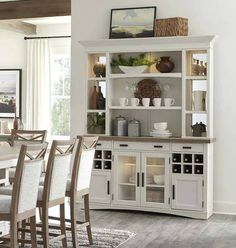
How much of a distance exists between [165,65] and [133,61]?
428 millimetres

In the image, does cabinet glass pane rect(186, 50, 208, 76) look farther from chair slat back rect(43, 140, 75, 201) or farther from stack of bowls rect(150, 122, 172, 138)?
chair slat back rect(43, 140, 75, 201)

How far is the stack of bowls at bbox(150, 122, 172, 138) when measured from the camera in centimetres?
→ 675

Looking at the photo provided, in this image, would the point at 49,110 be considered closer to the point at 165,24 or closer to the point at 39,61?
the point at 39,61

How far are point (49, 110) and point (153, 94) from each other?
382 cm

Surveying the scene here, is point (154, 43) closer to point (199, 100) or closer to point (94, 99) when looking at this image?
point (199, 100)

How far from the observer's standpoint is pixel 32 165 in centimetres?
401

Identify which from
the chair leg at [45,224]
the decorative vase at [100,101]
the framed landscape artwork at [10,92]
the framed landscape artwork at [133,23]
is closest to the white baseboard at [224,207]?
the decorative vase at [100,101]

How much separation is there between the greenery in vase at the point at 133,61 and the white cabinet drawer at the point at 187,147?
114 cm

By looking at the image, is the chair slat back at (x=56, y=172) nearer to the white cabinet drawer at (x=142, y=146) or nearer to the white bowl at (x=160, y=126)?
the white cabinet drawer at (x=142, y=146)

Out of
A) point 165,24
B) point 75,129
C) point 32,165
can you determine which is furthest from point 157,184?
point 32,165

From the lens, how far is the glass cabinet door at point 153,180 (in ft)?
21.9

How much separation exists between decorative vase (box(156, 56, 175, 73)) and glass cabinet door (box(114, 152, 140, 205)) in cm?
112

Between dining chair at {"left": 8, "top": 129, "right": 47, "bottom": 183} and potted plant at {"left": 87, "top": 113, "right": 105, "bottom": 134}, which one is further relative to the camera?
potted plant at {"left": 87, "top": 113, "right": 105, "bottom": 134}

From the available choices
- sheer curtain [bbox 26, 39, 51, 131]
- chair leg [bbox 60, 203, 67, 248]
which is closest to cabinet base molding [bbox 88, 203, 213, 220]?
chair leg [bbox 60, 203, 67, 248]
